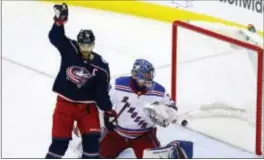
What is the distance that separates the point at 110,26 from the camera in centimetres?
582

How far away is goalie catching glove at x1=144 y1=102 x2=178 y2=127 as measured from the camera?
9.86 feet

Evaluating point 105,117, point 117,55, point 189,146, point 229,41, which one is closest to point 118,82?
point 105,117

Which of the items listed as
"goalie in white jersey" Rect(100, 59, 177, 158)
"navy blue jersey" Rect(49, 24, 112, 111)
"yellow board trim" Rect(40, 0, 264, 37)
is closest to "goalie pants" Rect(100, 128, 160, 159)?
"goalie in white jersey" Rect(100, 59, 177, 158)

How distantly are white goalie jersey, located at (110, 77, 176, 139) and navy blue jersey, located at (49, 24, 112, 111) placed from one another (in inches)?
8.5

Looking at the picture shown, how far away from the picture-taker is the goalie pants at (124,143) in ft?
10.3

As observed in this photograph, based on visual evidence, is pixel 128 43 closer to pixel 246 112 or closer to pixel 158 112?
pixel 246 112

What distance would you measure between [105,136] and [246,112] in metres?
0.81

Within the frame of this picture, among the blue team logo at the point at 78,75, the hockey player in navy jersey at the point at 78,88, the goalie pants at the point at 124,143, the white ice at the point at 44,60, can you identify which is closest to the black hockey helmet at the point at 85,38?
the hockey player in navy jersey at the point at 78,88

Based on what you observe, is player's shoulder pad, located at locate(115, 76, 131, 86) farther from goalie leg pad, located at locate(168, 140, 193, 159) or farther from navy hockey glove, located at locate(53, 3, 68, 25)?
navy hockey glove, located at locate(53, 3, 68, 25)

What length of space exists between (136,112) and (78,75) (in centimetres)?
39

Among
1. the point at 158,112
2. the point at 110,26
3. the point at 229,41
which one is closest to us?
the point at 158,112

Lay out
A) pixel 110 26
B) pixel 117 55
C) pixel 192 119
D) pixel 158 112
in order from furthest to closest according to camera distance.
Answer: pixel 110 26 → pixel 117 55 → pixel 192 119 → pixel 158 112

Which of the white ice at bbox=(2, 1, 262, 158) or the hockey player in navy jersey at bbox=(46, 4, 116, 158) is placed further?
the white ice at bbox=(2, 1, 262, 158)

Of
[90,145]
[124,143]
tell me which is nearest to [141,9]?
[124,143]
